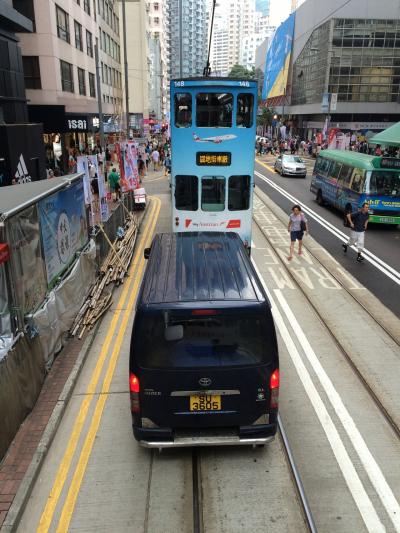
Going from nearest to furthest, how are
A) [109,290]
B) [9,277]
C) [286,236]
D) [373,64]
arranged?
[9,277] < [109,290] < [286,236] < [373,64]

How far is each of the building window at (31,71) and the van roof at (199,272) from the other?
1026 inches

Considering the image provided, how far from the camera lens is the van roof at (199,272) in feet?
16.6

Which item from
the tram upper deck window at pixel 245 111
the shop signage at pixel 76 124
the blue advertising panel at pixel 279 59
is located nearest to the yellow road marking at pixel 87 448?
the tram upper deck window at pixel 245 111

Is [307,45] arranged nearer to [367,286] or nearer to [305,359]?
[367,286]

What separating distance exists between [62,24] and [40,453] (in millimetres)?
32265

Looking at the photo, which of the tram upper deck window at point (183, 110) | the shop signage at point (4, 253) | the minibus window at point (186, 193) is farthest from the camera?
the minibus window at point (186, 193)

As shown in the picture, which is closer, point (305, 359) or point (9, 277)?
point (9, 277)

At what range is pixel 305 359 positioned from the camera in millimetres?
8078

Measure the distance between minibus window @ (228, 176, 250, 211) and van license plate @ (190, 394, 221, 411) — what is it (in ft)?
29.2

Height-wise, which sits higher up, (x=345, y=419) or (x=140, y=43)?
(x=140, y=43)

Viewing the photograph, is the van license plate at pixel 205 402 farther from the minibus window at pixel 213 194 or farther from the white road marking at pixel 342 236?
the minibus window at pixel 213 194

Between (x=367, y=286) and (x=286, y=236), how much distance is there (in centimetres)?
572

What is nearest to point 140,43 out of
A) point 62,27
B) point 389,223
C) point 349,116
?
point 349,116

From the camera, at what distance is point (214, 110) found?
12188 mm
